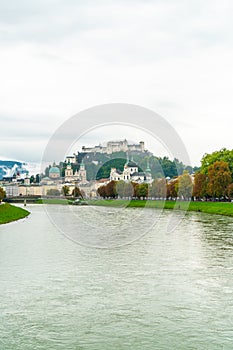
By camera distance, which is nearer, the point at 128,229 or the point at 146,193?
the point at 128,229

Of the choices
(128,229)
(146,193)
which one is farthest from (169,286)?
(146,193)

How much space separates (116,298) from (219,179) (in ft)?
158

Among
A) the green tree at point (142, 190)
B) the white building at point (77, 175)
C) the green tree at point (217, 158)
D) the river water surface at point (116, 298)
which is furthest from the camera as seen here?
the white building at point (77, 175)

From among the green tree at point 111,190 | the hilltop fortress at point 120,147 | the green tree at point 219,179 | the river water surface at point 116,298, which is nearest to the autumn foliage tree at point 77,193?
the green tree at point 111,190

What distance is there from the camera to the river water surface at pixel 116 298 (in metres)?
11.1

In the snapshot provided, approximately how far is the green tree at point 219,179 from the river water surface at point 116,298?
37543 mm

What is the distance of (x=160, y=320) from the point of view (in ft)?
40.3

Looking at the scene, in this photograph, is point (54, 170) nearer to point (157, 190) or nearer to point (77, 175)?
point (77, 175)

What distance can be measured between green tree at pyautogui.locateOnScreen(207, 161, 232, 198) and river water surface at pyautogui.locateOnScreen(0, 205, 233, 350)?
37543 mm

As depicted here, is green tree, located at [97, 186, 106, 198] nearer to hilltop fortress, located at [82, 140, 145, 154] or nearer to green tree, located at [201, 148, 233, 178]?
hilltop fortress, located at [82, 140, 145, 154]

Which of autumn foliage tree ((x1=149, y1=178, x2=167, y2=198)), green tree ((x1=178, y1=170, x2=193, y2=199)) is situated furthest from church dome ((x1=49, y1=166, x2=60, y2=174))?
green tree ((x1=178, y1=170, x2=193, y2=199))

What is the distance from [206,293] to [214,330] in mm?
3121

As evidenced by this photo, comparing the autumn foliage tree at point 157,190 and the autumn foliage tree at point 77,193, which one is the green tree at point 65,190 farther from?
the autumn foliage tree at point 157,190

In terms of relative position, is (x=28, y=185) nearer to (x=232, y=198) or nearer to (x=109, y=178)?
(x=109, y=178)
